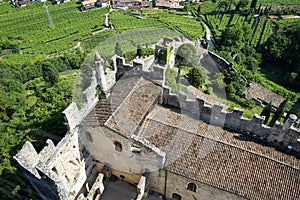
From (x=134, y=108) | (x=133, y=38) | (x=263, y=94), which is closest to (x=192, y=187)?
(x=134, y=108)

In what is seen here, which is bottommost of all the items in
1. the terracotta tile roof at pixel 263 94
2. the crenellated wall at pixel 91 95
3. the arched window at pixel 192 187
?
the terracotta tile roof at pixel 263 94

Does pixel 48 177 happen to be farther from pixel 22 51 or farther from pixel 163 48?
pixel 22 51

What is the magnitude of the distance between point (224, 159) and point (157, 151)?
5.60m

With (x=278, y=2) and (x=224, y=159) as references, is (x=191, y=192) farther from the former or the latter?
(x=278, y=2)

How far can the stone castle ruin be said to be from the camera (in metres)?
21.3

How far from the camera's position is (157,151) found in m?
21.5

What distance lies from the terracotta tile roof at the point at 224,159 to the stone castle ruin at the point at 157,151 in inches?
2.9

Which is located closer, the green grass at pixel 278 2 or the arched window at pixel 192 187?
the arched window at pixel 192 187

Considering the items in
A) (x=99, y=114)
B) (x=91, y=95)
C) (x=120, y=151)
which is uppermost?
(x=91, y=95)

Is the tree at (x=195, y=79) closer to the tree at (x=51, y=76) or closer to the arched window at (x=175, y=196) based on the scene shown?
the arched window at (x=175, y=196)

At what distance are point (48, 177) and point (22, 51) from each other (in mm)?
59937

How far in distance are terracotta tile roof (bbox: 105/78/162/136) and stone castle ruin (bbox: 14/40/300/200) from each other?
0.09 m

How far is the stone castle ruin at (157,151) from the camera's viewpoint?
69.8ft

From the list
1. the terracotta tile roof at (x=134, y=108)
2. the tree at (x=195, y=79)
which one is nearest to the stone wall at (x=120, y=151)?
the terracotta tile roof at (x=134, y=108)
